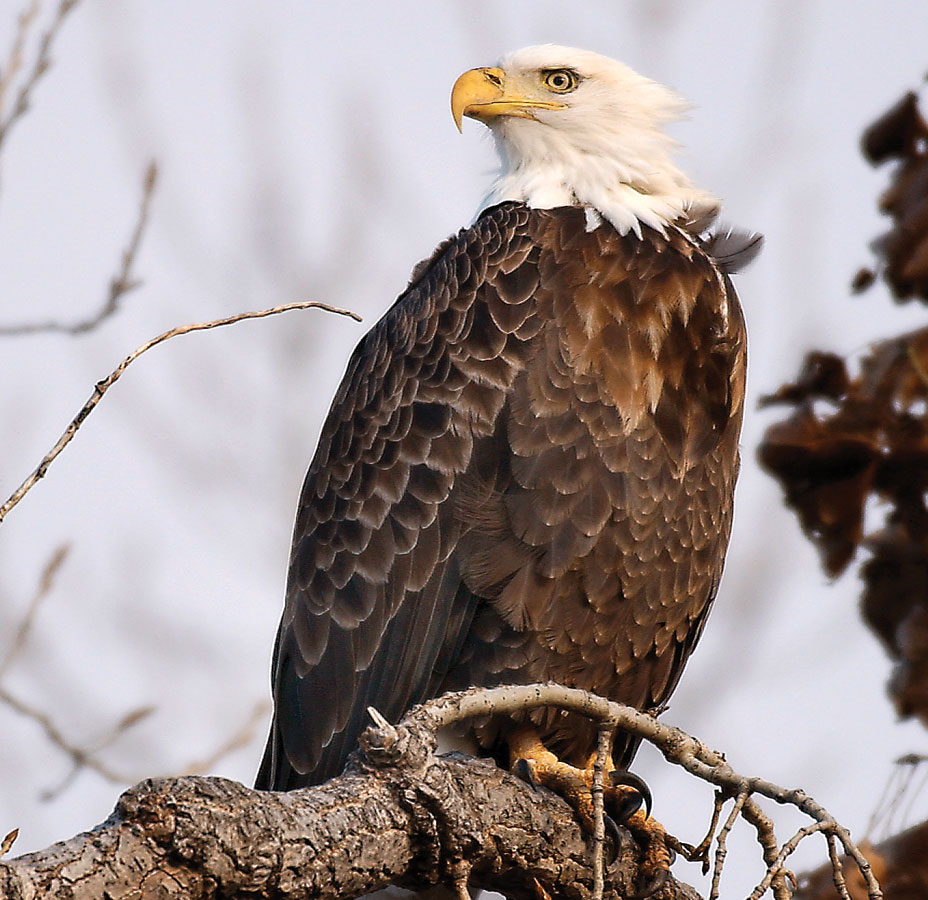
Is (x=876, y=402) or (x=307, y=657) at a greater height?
(x=876, y=402)

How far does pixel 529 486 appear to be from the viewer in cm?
400

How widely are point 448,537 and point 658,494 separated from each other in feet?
2.07

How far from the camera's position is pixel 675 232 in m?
4.54

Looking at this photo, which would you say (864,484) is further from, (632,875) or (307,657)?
(307,657)

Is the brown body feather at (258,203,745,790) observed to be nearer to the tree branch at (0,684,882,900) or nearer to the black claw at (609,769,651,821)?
the black claw at (609,769,651,821)

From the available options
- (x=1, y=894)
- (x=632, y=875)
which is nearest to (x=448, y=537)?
(x=632, y=875)

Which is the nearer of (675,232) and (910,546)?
(910,546)

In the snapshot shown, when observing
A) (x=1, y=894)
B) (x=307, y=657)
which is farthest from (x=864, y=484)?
(x=1, y=894)

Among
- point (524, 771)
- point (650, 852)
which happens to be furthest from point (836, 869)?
point (524, 771)

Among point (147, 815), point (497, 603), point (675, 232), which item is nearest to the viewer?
point (147, 815)

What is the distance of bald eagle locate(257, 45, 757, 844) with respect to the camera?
4031mm

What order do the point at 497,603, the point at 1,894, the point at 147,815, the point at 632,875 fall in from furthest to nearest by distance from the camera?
the point at 497,603 < the point at 632,875 < the point at 147,815 < the point at 1,894

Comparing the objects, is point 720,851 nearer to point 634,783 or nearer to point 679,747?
point 679,747

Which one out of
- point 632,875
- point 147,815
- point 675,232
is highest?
point 675,232
